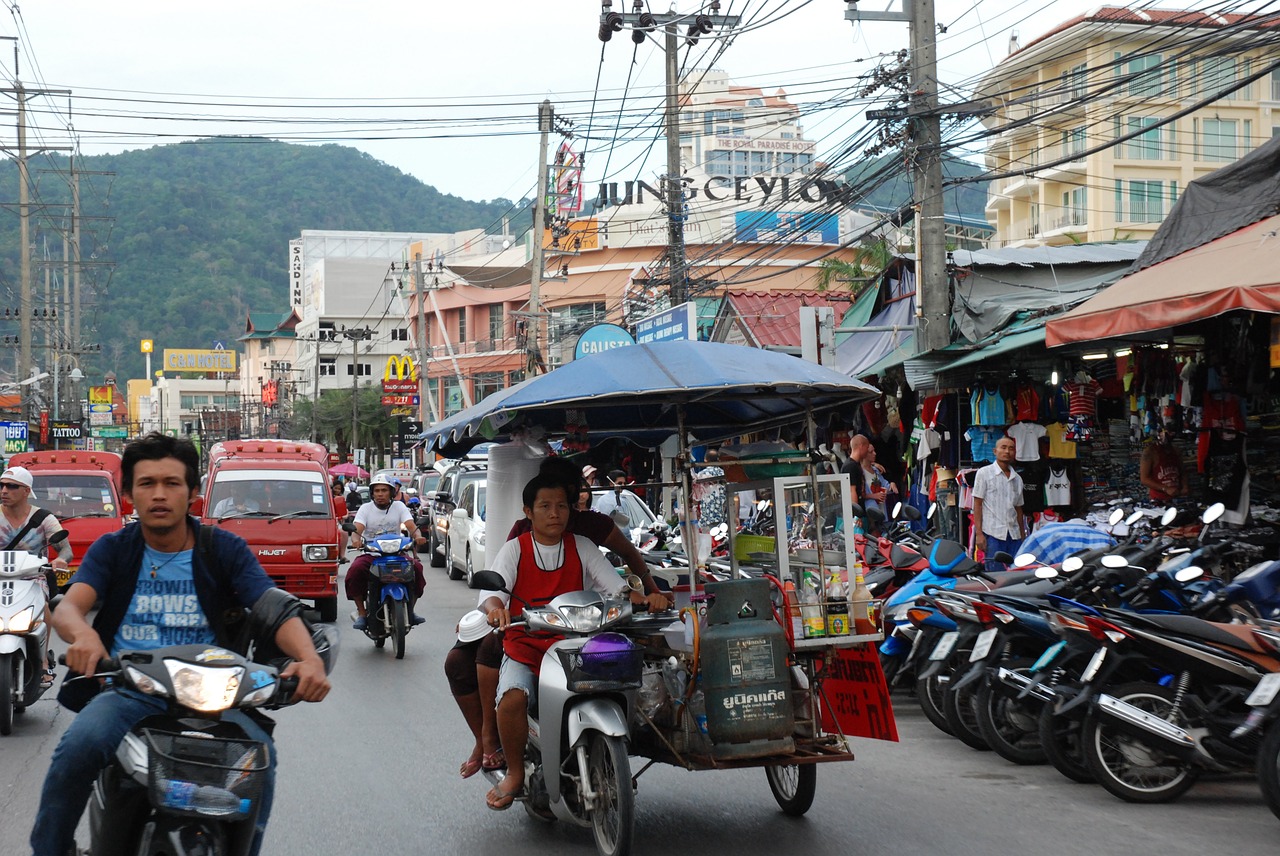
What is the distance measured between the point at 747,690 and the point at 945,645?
9.19 ft

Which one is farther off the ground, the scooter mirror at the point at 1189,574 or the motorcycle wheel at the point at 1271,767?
the scooter mirror at the point at 1189,574

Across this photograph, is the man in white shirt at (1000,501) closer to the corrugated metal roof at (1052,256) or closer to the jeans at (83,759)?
the corrugated metal roof at (1052,256)

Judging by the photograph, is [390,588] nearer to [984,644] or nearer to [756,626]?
[984,644]

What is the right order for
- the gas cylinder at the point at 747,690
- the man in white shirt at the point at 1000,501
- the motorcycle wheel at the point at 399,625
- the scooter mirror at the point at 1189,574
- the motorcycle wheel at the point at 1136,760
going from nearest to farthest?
the gas cylinder at the point at 747,690, the motorcycle wheel at the point at 1136,760, the scooter mirror at the point at 1189,574, the motorcycle wheel at the point at 399,625, the man in white shirt at the point at 1000,501

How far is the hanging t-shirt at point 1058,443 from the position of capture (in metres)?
14.7

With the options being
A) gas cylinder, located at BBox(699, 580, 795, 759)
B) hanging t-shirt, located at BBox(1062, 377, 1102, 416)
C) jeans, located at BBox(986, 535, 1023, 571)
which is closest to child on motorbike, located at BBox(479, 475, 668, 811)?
gas cylinder, located at BBox(699, 580, 795, 759)

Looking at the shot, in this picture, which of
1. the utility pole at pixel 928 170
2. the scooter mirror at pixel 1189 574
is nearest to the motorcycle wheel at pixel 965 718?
the scooter mirror at pixel 1189 574

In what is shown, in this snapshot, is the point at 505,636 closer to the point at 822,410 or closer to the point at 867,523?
the point at 822,410

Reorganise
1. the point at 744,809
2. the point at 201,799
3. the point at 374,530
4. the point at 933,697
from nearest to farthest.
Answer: the point at 201,799
the point at 744,809
the point at 933,697
the point at 374,530

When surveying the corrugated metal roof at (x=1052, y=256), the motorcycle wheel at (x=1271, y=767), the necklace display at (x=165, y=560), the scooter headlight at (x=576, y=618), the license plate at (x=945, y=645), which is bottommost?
the motorcycle wheel at (x=1271, y=767)

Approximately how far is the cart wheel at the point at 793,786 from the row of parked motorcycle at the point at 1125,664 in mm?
1513

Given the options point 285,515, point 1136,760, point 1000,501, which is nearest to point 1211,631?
point 1136,760

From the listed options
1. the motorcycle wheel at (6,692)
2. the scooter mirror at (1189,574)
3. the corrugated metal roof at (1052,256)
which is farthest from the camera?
the corrugated metal roof at (1052,256)

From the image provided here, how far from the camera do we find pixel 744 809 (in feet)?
22.1
